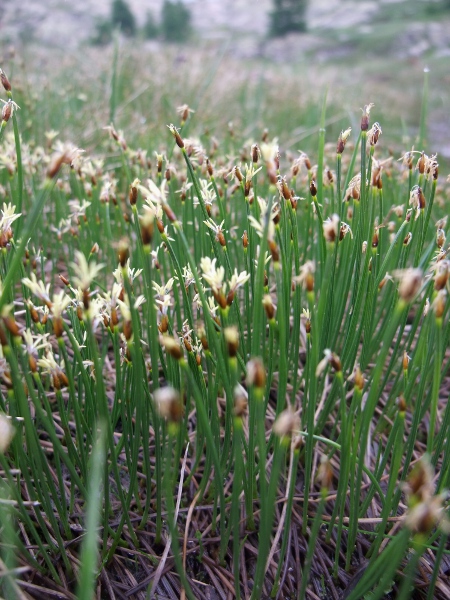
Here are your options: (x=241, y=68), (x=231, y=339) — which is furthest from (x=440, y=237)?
(x=241, y=68)

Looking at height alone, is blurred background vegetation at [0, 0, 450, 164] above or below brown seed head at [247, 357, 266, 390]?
above

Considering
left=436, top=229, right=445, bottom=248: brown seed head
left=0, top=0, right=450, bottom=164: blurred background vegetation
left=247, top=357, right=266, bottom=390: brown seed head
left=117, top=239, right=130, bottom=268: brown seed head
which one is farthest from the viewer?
left=0, top=0, right=450, bottom=164: blurred background vegetation

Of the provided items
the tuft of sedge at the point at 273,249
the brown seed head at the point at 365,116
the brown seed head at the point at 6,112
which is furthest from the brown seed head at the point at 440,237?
the brown seed head at the point at 6,112

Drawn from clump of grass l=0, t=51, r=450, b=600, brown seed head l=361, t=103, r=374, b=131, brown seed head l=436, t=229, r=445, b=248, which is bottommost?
clump of grass l=0, t=51, r=450, b=600

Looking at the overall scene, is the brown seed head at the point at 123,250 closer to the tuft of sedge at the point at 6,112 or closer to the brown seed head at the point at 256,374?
the brown seed head at the point at 256,374

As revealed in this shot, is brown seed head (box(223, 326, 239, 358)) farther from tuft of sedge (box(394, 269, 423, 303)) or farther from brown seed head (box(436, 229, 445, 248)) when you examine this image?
brown seed head (box(436, 229, 445, 248))

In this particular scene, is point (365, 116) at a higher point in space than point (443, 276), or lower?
higher

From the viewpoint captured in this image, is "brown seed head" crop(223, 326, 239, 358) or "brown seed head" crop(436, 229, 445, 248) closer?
"brown seed head" crop(223, 326, 239, 358)

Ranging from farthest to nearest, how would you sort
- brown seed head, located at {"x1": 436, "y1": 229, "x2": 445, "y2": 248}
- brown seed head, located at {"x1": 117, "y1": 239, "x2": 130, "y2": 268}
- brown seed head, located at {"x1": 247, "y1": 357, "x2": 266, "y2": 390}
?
1. brown seed head, located at {"x1": 436, "y1": 229, "x2": 445, "y2": 248}
2. brown seed head, located at {"x1": 117, "y1": 239, "x2": 130, "y2": 268}
3. brown seed head, located at {"x1": 247, "y1": 357, "x2": 266, "y2": 390}

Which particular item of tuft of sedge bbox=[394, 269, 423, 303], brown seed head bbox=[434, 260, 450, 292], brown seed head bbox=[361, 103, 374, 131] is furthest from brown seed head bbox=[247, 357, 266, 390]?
brown seed head bbox=[361, 103, 374, 131]

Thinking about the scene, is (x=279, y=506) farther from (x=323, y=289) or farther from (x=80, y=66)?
(x=80, y=66)

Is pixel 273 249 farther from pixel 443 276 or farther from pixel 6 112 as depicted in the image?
pixel 6 112

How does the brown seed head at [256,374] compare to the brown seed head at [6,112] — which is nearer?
the brown seed head at [256,374]
